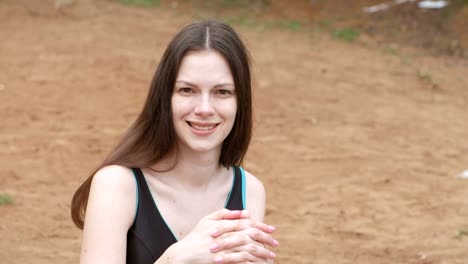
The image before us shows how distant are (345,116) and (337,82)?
1106 mm

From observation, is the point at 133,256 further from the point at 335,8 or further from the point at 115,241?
the point at 335,8

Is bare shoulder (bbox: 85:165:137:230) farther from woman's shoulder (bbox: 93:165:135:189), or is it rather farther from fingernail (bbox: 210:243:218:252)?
fingernail (bbox: 210:243:218:252)

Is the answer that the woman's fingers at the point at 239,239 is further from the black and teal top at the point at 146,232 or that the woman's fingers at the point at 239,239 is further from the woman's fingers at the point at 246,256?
the black and teal top at the point at 146,232

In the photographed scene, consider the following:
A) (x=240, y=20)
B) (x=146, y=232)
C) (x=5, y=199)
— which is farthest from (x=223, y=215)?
(x=240, y=20)

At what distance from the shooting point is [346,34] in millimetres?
10797

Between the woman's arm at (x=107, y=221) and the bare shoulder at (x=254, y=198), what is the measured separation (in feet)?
1.78

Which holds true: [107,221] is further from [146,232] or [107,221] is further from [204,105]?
[204,105]

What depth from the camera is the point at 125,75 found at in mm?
8414

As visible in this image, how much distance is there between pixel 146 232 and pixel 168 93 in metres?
0.51

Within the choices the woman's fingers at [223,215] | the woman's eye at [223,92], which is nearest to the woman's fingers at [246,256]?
the woman's fingers at [223,215]

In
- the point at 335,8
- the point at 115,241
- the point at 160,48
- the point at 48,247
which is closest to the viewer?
the point at 115,241

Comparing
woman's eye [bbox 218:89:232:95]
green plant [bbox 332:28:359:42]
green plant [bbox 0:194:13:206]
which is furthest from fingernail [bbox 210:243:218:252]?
green plant [bbox 332:28:359:42]

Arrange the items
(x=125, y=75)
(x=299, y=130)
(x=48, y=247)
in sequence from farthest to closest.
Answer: (x=125, y=75) → (x=299, y=130) → (x=48, y=247)

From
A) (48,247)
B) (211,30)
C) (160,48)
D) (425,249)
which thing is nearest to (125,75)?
(160,48)
